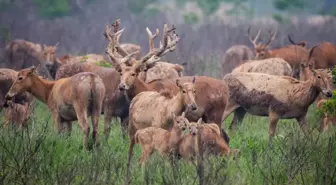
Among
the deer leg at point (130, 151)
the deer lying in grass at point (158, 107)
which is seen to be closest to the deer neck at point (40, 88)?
the deer lying in grass at point (158, 107)

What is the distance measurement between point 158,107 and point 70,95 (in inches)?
61.1

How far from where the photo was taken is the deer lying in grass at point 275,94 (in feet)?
48.5

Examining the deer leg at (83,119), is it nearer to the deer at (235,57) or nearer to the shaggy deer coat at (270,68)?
the shaggy deer coat at (270,68)

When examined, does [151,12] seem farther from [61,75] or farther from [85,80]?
[85,80]

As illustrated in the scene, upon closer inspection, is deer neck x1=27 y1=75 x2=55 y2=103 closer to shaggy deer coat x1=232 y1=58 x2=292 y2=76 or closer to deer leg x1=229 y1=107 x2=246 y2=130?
deer leg x1=229 y1=107 x2=246 y2=130

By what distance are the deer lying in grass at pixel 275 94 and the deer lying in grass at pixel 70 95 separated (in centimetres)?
297

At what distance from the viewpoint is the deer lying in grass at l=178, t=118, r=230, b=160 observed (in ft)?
36.0

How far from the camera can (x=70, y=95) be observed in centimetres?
1334

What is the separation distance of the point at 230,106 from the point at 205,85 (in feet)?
7.71

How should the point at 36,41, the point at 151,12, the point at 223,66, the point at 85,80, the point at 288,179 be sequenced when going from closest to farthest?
the point at 288,179
the point at 85,80
the point at 223,66
the point at 36,41
the point at 151,12

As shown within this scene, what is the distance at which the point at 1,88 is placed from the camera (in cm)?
1597

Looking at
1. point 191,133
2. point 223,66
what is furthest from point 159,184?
point 223,66

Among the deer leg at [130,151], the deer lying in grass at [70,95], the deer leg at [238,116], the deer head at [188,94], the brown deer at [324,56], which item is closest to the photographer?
the deer leg at [130,151]

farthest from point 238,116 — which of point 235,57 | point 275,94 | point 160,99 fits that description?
point 235,57
